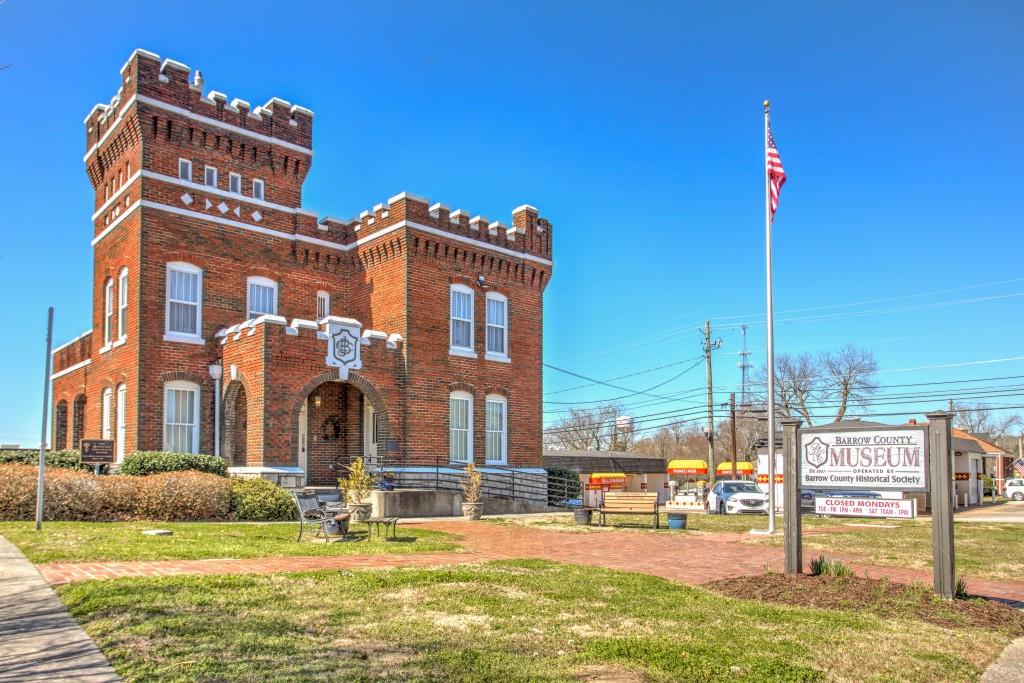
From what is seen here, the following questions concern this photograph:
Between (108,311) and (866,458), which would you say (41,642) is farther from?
(108,311)

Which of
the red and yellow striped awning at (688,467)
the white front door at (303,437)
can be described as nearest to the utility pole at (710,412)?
the red and yellow striped awning at (688,467)

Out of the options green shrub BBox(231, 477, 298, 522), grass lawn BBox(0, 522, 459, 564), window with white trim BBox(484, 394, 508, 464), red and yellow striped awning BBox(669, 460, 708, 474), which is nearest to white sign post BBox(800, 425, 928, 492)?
grass lawn BBox(0, 522, 459, 564)

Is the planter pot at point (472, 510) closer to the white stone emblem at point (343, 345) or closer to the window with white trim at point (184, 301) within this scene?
the white stone emblem at point (343, 345)

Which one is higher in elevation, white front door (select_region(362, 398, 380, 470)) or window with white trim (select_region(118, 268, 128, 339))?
window with white trim (select_region(118, 268, 128, 339))

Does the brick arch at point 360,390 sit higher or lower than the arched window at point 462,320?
→ lower

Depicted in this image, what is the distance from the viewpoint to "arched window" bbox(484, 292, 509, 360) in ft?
88.9

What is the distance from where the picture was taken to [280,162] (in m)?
25.8

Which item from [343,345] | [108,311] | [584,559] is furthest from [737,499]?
[108,311]

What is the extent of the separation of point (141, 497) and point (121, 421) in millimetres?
8537

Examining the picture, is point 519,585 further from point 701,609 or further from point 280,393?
point 280,393

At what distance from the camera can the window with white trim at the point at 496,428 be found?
1051 inches

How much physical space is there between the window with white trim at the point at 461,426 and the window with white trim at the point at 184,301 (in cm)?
796

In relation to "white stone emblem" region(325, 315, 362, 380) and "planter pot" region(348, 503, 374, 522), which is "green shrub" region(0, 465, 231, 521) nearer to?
"planter pot" region(348, 503, 374, 522)

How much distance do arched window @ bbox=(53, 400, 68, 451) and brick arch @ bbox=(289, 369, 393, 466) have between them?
A: 43.9ft
